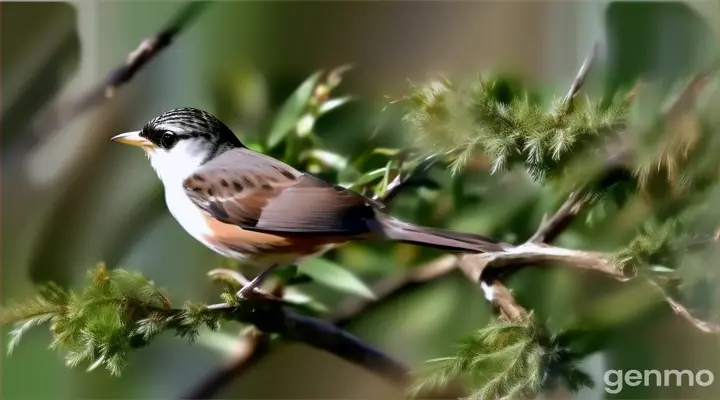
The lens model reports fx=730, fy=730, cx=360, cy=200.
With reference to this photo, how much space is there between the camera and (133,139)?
69cm

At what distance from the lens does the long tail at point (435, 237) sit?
641mm

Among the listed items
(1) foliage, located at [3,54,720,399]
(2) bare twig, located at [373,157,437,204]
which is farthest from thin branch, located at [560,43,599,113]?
(2) bare twig, located at [373,157,437,204]

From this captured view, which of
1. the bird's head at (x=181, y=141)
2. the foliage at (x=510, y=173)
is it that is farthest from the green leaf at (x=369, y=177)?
the bird's head at (x=181, y=141)

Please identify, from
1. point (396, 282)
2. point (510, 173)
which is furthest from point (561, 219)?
point (396, 282)

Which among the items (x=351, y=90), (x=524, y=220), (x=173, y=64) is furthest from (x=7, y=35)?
(x=524, y=220)

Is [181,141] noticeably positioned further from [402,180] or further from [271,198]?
[402,180]

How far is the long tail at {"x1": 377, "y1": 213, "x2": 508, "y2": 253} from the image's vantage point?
64cm

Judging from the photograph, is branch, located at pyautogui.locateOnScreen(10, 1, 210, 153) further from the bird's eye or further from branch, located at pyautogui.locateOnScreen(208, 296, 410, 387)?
branch, located at pyautogui.locateOnScreen(208, 296, 410, 387)

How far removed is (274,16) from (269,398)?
0.37 metres

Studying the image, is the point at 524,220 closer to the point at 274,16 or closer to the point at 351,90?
the point at 351,90

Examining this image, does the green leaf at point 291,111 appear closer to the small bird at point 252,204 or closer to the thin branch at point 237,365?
the small bird at point 252,204

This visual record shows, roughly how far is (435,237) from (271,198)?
0.50 feet

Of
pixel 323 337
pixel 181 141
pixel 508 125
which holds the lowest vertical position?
pixel 323 337

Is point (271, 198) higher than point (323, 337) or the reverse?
higher
